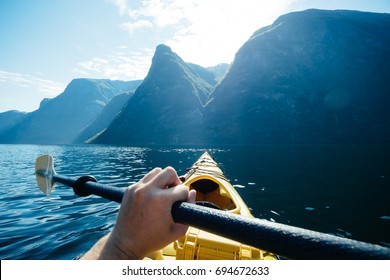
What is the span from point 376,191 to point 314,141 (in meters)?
105

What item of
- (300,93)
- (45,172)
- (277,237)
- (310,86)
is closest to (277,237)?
(277,237)

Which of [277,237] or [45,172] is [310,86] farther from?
[277,237]

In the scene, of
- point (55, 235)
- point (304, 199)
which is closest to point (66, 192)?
point (55, 235)

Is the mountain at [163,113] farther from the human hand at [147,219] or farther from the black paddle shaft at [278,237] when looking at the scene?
the black paddle shaft at [278,237]

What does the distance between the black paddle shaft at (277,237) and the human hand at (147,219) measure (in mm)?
78

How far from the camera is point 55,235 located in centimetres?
854

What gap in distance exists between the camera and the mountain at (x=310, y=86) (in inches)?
4427

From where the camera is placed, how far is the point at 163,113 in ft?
544

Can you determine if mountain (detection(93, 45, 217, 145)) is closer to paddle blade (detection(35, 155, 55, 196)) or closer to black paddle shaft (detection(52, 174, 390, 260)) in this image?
paddle blade (detection(35, 155, 55, 196))

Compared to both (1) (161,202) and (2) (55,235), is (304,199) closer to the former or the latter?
(2) (55,235)

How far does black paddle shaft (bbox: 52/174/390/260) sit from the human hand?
78 mm

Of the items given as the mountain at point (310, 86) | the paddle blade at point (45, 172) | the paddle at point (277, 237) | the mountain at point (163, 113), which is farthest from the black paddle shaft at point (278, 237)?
the mountain at point (163, 113)

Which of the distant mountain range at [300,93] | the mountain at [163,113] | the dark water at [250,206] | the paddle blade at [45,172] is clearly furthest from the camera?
the mountain at [163,113]

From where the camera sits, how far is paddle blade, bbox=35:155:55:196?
4.21m
